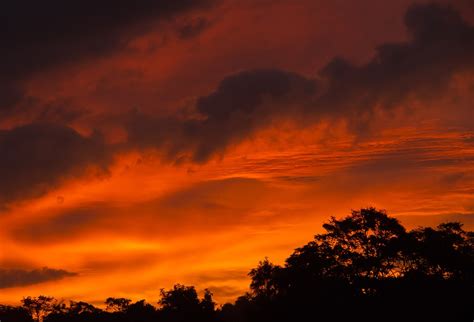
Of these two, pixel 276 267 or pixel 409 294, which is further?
pixel 276 267

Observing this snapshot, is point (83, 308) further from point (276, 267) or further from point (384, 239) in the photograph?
point (384, 239)

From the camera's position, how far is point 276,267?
95625 millimetres

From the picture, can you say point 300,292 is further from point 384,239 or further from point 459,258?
point 459,258

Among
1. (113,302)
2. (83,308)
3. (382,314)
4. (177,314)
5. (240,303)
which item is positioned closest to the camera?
(382,314)

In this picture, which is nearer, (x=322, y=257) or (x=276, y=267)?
(x=322, y=257)

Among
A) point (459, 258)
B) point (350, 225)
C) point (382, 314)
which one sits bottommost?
point (382, 314)

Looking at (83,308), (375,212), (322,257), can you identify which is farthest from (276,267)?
(83,308)

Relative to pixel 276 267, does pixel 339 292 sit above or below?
below

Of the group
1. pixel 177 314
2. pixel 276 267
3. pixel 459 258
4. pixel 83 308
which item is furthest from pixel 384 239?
pixel 83 308

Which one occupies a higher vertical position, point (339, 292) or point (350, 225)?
point (350, 225)

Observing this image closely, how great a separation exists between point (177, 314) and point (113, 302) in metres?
33.0

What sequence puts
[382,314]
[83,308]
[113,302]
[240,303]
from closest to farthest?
[382,314], [83,308], [113,302], [240,303]

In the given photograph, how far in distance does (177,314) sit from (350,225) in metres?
41.5

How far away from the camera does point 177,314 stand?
106m
